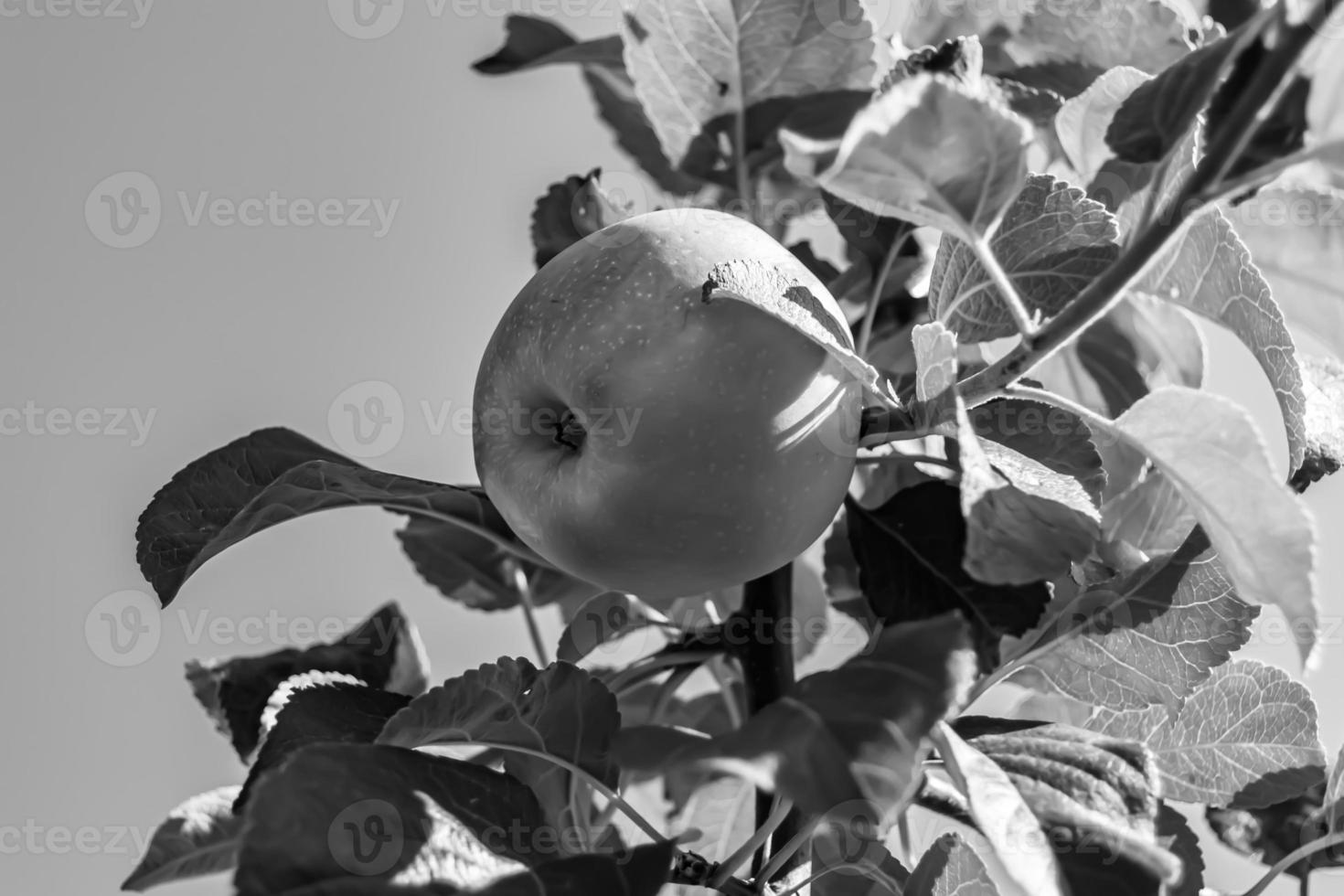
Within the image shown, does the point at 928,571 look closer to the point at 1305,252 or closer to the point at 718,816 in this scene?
the point at 1305,252

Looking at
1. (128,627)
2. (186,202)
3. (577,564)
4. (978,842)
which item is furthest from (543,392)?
(186,202)

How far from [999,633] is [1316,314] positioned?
17cm

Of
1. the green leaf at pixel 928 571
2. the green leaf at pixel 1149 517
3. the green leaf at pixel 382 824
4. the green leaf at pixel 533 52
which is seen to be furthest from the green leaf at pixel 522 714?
the green leaf at pixel 533 52

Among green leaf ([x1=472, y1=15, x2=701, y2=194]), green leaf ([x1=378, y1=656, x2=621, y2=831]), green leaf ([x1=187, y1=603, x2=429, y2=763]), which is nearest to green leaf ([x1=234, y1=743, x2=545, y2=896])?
green leaf ([x1=378, y1=656, x2=621, y2=831])

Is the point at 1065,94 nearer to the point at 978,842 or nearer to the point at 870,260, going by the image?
the point at 870,260

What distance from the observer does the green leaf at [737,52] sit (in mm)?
492

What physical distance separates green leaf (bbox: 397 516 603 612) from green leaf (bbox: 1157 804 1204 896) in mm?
374

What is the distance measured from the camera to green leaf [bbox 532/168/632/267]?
1.84 feet

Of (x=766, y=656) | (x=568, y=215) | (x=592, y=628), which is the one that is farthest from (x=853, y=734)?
(x=568, y=215)

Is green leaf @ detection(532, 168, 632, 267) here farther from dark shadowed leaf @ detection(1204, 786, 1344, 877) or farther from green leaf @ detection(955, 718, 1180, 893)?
dark shadowed leaf @ detection(1204, 786, 1344, 877)

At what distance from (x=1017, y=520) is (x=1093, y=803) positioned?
4.0 inches

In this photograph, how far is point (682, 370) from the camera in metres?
0.37

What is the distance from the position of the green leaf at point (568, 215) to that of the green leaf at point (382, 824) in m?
0.29

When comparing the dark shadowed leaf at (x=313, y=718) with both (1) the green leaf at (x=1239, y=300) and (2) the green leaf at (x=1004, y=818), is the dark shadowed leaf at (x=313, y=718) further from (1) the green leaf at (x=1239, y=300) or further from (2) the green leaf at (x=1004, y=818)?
(1) the green leaf at (x=1239, y=300)
